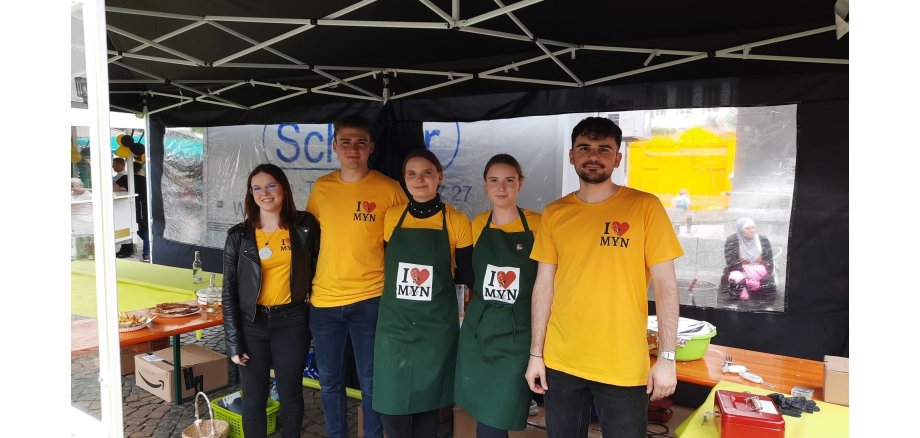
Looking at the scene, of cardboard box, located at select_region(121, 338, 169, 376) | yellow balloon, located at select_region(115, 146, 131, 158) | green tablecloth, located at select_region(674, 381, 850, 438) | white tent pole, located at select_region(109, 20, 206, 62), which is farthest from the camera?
yellow balloon, located at select_region(115, 146, 131, 158)

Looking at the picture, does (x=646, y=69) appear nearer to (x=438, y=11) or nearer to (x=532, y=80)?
(x=532, y=80)

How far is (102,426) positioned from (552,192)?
3482 millimetres

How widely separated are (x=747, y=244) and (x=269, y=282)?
2.95 meters

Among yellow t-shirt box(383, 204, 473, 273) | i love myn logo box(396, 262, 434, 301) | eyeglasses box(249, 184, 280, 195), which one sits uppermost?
eyeglasses box(249, 184, 280, 195)

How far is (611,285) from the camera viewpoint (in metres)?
1.80

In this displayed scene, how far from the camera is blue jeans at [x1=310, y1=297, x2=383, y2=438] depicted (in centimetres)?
242

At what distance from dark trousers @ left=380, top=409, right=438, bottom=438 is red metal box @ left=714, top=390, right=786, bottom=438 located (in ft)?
3.82

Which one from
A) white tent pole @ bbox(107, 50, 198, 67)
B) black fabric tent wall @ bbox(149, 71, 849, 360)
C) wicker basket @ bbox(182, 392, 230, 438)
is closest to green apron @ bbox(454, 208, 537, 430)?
wicker basket @ bbox(182, 392, 230, 438)

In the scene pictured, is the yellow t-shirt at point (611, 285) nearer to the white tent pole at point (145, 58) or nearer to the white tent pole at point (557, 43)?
the white tent pole at point (557, 43)

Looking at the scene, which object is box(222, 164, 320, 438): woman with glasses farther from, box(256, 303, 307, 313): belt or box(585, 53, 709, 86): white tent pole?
box(585, 53, 709, 86): white tent pole

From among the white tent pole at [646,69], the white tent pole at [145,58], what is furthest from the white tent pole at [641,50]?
the white tent pole at [145,58]

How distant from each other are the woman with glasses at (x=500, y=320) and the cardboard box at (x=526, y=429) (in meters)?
0.80
